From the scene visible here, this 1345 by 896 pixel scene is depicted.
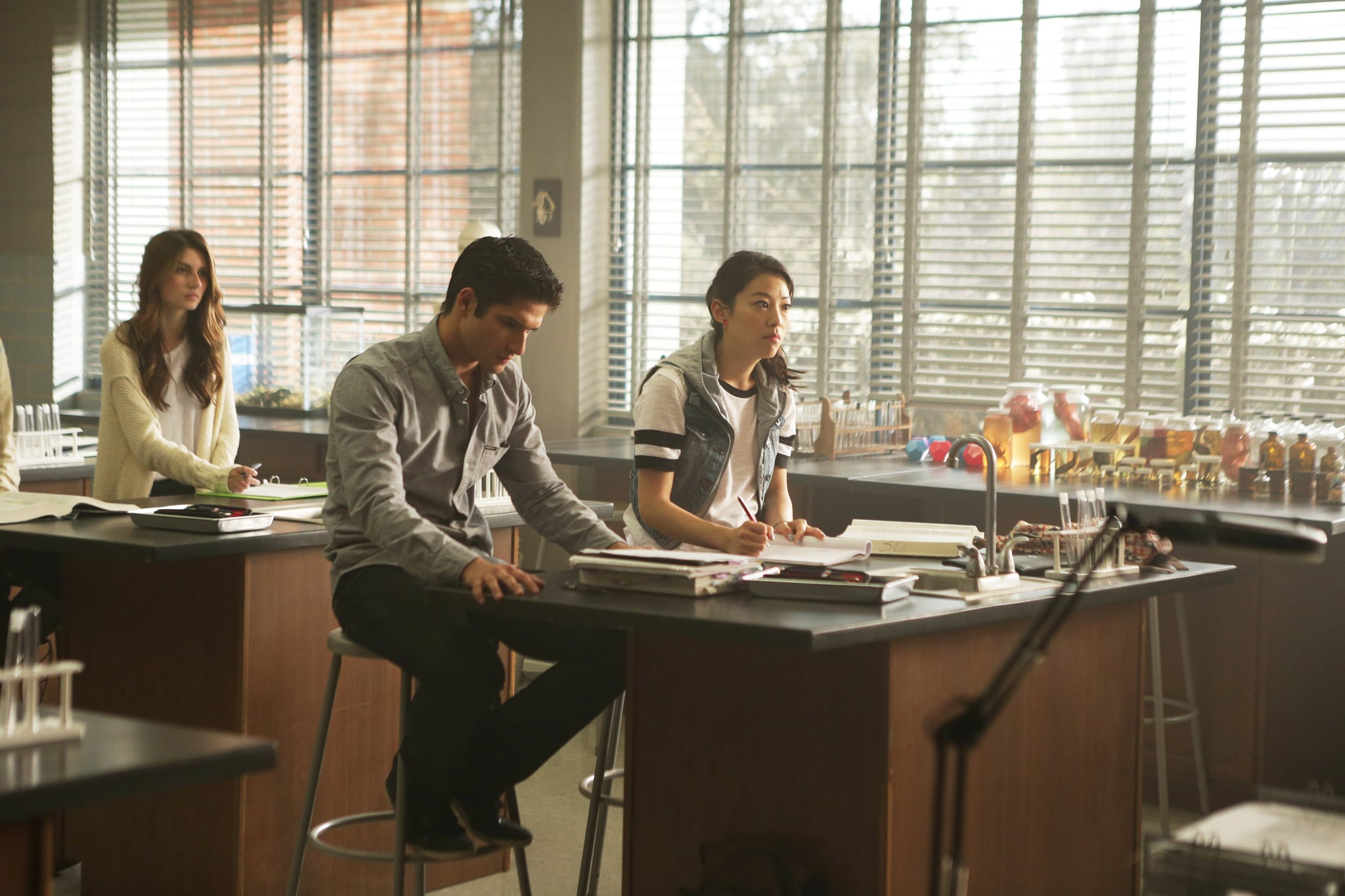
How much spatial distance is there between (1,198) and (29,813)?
7.37 metres

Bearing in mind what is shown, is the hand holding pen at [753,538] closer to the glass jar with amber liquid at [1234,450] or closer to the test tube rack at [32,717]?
the test tube rack at [32,717]

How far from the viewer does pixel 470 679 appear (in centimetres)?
255

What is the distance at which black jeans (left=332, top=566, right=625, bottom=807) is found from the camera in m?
2.54

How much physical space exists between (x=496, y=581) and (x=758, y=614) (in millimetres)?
466

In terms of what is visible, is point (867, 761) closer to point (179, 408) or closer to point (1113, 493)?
point (1113, 493)

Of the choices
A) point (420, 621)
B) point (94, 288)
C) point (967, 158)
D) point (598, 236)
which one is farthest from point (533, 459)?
point (94, 288)

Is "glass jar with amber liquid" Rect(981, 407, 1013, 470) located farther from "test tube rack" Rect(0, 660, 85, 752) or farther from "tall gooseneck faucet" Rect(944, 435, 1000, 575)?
"test tube rack" Rect(0, 660, 85, 752)

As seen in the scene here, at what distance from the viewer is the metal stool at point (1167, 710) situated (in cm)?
354

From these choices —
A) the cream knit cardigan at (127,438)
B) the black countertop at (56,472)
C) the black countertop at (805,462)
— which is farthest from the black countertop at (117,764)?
the black countertop at (56,472)

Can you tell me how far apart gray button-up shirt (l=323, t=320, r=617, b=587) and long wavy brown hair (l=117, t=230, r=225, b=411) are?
1470mm

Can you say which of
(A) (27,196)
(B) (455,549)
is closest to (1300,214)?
(B) (455,549)

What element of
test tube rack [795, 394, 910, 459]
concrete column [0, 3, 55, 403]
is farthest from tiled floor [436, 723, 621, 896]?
concrete column [0, 3, 55, 403]

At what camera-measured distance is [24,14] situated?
772 centimetres

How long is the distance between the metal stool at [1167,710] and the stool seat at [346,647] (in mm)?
1954
